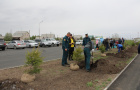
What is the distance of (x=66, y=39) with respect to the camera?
7.63m

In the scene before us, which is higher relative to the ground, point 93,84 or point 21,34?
point 21,34

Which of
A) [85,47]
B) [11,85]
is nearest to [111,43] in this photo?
[85,47]

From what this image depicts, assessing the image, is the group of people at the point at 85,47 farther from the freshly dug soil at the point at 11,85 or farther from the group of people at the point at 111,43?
the group of people at the point at 111,43

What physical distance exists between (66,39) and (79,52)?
1174 mm

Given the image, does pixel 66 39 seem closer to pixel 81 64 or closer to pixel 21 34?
pixel 81 64

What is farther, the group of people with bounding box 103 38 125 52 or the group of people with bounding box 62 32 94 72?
the group of people with bounding box 103 38 125 52

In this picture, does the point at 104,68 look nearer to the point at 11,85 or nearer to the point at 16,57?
the point at 11,85

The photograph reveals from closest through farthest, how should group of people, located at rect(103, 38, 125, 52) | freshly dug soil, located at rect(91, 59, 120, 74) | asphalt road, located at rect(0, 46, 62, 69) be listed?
freshly dug soil, located at rect(91, 59, 120, 74) < asphalt road, located at rect(0, 46, 62, 69) < group of people, located at rect(103, 38, 125, 52)

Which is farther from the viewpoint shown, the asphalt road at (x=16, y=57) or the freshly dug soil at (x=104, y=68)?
the asphalt road at (x=16, y=57)

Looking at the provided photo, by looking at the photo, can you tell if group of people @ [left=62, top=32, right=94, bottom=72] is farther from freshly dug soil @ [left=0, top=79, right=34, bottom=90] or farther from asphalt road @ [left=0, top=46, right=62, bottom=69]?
freshly dug soil @ [left=0, top=79, right=34, bottom=90]

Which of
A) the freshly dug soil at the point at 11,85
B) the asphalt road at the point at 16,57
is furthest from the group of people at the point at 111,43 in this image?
the freshly dug soil at the point at 11,85

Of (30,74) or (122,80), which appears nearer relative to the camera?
(30,74)

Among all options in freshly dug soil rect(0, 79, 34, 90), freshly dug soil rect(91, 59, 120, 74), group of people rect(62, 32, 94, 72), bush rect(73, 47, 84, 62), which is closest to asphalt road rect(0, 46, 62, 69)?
freshly dug soil rect(0, 79, 34, 90)

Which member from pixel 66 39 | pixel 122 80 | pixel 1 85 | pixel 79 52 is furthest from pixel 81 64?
pixel 1 85
